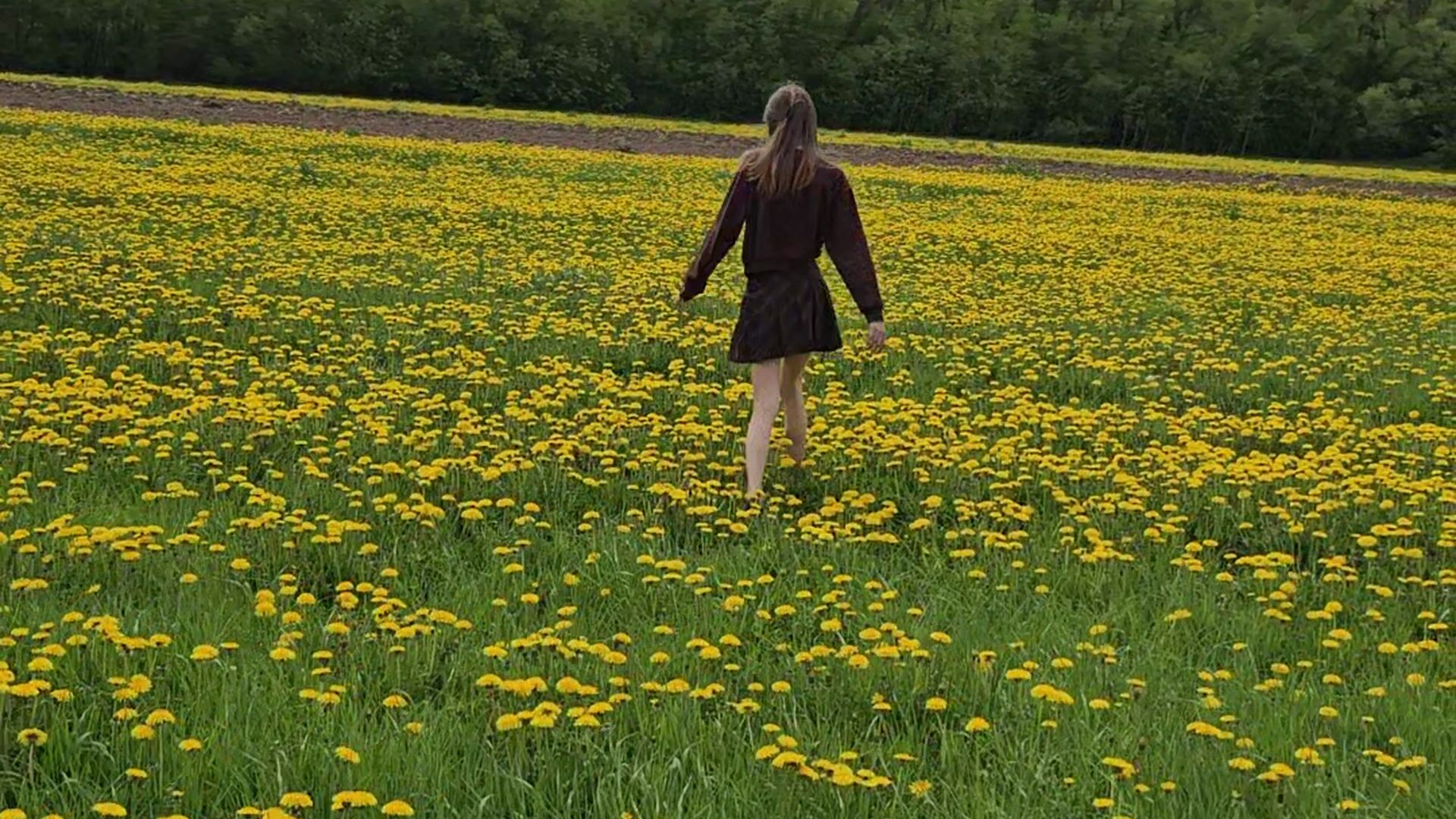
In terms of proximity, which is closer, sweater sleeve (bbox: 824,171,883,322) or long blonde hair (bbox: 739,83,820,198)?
long blonde hair (bbox: 739,83,820,198)

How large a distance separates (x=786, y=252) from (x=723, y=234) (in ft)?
1.20

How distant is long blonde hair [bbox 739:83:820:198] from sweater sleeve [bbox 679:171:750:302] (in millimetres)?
122

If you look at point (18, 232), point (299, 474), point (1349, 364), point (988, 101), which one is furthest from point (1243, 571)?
point (988, 101)

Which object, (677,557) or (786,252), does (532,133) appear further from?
(677,557)

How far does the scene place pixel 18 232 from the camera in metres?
14.6

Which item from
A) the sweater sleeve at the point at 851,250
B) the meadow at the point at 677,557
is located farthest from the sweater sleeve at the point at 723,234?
the meadow at the point at 677,557

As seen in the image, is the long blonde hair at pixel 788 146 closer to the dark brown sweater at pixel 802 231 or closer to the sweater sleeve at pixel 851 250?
the dark brown sweater at pixel 802 231

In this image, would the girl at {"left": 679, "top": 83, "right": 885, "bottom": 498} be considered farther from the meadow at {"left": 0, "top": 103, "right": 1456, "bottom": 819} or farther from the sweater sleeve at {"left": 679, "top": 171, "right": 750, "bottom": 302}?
the meadow at {"left": 0, "top": 103, "right": 1456, "bottom": 819}

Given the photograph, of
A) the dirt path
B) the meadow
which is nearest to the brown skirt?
the meadow

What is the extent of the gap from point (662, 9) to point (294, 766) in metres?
88.3

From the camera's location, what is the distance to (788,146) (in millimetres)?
7312

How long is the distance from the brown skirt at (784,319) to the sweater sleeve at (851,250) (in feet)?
0.55

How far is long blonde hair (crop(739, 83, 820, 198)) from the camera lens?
727cm

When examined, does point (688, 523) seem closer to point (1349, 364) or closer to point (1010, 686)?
point (1010, 686)
